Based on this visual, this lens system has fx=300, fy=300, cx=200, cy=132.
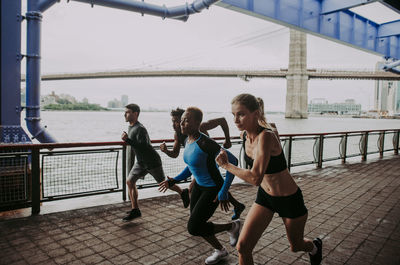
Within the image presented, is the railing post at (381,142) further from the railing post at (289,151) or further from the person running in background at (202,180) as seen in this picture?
the person running in background at (202,180)

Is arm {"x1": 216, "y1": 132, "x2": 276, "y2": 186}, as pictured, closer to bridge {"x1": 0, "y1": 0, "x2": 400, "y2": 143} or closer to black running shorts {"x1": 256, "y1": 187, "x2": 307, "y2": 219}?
black running shorts {"x1": 256, "y1": 187, "x2": 307, "y2": 219}

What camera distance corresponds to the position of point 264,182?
228cm

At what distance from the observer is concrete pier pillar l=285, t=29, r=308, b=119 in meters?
61.8

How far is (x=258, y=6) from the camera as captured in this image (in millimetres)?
7539

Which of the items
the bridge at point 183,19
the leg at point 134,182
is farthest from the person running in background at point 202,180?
the bridge at point 183,19

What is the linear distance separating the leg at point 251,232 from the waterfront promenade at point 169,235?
835mm

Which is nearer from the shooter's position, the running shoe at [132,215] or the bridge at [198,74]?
the running shoe at [132,215]

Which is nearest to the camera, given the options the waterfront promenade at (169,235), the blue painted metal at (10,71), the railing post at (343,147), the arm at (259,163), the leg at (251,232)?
the arm at (259,163)

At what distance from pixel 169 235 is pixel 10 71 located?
4.50 m

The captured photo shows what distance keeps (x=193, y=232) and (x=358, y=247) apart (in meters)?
1.97

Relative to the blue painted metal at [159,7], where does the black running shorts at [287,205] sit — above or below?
below

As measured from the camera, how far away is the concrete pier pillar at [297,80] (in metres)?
61.8

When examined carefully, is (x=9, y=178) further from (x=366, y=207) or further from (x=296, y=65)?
(x=296, y=65)

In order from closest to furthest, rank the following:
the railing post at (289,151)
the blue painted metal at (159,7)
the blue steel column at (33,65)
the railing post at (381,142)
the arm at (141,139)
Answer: the arm at (141,139)
the blue steel column at (33,65)
the railing post at (289,151)
the blue painted metal at (159,7)
the railing post at (381,142)
